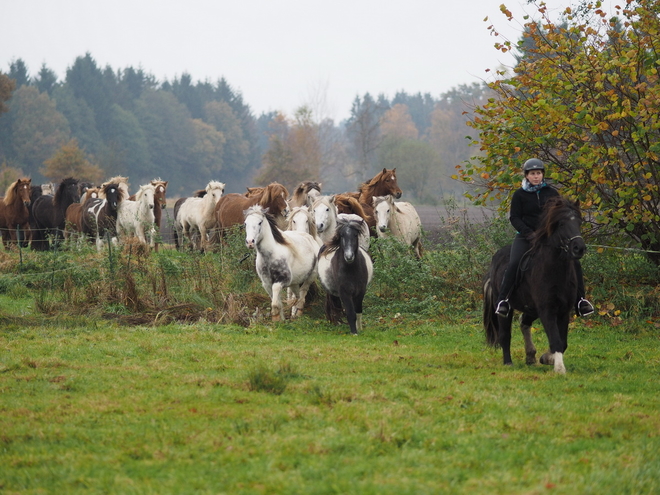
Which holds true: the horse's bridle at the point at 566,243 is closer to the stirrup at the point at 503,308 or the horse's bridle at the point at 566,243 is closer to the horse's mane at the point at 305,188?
the stirrup at the point at 503,308

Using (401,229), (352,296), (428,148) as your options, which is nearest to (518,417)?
(352,296)

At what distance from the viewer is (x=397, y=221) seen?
1681 centimetres

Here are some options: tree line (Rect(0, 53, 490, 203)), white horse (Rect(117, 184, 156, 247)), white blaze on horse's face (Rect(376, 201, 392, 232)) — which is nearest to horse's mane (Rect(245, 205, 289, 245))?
white blaze on horse's face (Rect(376, 201, 392, 232))

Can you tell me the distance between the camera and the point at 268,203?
17.1 m

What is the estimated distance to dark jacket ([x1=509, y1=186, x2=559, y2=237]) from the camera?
329 inches

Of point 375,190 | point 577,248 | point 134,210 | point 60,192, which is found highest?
point 60,192

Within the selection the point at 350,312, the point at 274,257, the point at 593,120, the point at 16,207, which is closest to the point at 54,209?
the point at 16,207

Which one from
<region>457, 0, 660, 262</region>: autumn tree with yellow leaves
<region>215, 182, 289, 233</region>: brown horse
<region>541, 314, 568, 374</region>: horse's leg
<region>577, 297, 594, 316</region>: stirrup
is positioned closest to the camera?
<region>577, 297, 594, 316</region>: stirrup

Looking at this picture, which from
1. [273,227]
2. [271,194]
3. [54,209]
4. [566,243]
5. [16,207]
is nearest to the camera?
[566,243]

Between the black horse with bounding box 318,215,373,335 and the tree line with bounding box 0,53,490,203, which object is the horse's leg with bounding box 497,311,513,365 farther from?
the tree line with bounding box 0,53,490,203

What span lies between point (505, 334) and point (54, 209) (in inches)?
779

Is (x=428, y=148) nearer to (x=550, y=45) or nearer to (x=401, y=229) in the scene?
(x=401, y=229)

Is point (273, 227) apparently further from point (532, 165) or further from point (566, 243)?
point (566, 243)

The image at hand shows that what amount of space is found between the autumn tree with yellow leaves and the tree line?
41.1 metres
